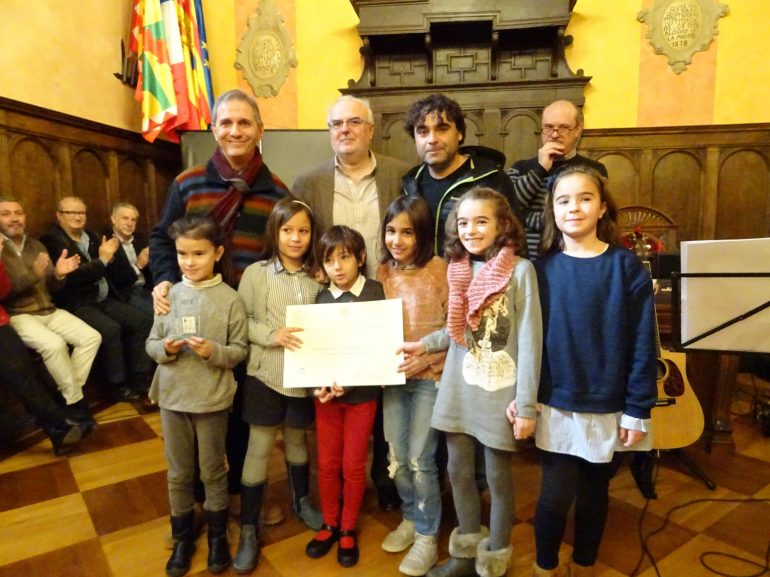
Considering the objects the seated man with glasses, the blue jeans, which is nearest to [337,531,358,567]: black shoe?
the blue jeans

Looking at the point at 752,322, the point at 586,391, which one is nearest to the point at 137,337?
the point at 586,391

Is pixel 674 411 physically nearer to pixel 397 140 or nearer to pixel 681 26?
pixel 397 140

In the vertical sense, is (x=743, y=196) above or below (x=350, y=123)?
below

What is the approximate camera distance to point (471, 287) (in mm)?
1477

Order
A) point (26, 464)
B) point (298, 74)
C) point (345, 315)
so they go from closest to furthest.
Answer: point (345, 315)
point (26, 464)
point (298, 74)

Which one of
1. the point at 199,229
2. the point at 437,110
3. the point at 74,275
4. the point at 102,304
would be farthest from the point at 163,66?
the point at 437,110

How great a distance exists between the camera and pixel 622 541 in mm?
1848

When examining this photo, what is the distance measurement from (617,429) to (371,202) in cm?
115

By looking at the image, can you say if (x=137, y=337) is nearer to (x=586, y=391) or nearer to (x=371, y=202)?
(x=371, y=202)

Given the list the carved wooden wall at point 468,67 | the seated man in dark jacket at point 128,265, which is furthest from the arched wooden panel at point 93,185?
the carved wooden wall at point 468,67

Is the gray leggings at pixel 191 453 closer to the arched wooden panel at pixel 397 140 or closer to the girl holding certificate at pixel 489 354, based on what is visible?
the girl holding certificate at pixel 489 354

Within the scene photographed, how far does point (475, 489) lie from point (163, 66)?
3.98 metres

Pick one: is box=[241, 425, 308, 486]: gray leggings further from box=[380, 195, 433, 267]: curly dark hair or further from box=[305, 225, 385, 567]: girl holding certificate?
box=[380, 195, 433, 267]: curly dark hair

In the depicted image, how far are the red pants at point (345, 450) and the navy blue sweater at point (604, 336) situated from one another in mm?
652
